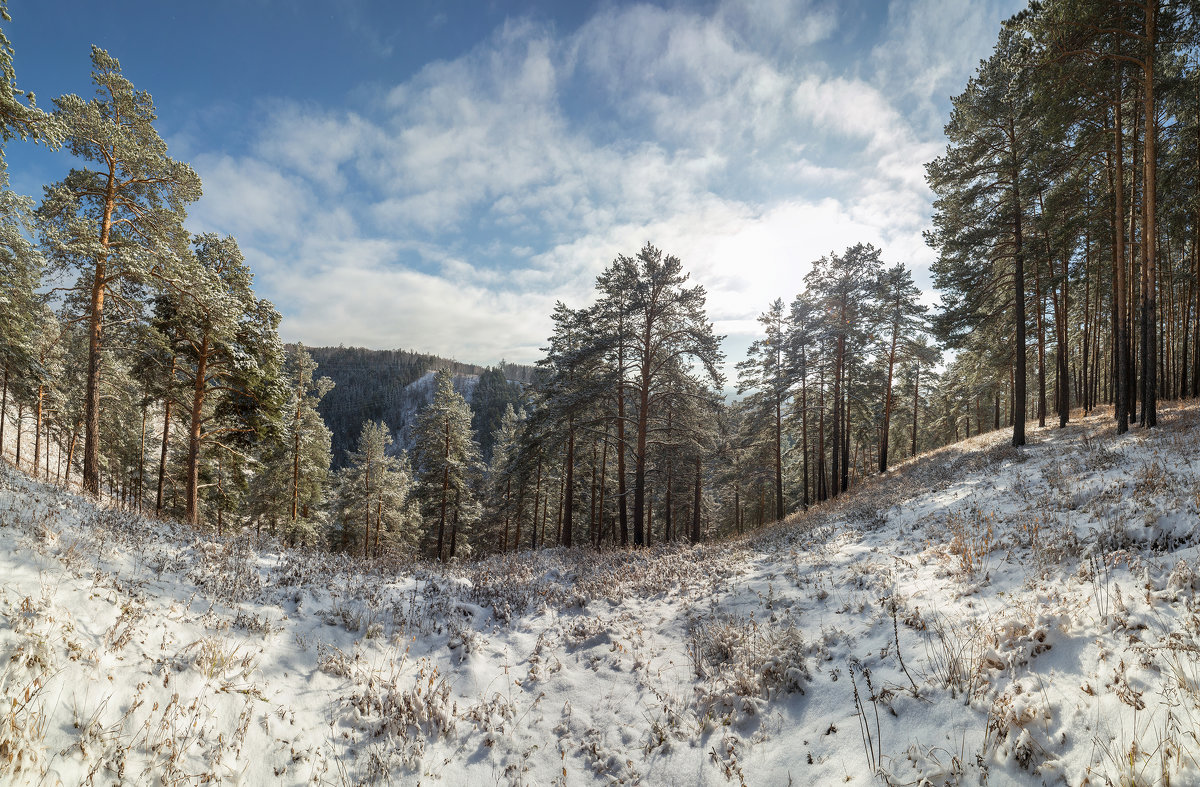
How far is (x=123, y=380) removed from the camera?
68.5ft

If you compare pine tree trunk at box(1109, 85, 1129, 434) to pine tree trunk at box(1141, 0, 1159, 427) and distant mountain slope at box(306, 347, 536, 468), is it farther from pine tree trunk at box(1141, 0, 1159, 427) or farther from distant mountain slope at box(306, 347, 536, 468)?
distant mountain slope at box(306, 347, 536, 468)

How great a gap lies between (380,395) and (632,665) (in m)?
175

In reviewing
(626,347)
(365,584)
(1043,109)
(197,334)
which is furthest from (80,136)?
(1043,109)

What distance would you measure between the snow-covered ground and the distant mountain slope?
123575mm

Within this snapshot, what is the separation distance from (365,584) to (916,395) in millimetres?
43200

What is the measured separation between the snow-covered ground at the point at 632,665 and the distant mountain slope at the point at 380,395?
12357cm

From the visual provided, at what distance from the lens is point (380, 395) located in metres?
161

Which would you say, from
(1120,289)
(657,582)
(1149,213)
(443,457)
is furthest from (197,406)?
(1120,289)

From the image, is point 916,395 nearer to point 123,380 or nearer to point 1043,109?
point 1043,109

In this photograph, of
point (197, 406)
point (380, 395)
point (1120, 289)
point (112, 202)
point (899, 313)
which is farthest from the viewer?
point (380, 395)

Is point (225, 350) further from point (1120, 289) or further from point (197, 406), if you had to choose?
point (1120, 289)

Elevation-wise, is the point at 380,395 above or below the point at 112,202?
above

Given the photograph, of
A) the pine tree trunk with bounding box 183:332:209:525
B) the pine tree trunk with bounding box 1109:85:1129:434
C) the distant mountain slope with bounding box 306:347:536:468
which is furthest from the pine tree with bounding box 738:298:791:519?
the distant mountain slope with bounding box 306:347:536:468

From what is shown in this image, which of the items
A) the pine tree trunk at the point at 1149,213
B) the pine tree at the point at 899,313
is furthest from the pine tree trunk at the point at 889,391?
the pine tree trunk at the point at 1149,213
